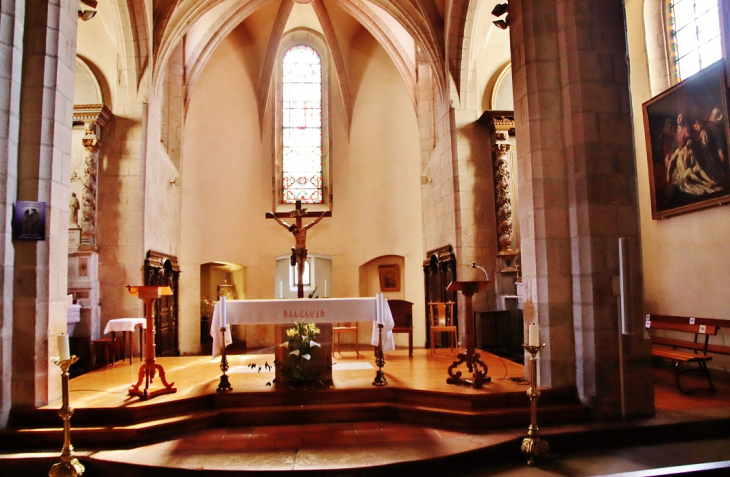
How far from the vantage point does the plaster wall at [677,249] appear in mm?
6848

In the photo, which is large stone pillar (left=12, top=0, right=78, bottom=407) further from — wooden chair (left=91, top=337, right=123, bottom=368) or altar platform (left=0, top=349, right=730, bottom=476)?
wooden chair (left=91, top=337, right=123, bottom=368)

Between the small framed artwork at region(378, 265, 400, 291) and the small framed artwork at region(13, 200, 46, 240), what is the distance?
921 cm

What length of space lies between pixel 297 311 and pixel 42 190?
9.07ft

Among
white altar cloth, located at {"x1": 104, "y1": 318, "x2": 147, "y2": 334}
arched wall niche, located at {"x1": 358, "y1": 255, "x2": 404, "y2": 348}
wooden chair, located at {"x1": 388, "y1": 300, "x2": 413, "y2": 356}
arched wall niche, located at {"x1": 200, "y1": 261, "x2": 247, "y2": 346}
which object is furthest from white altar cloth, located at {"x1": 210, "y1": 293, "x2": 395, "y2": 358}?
arched wall niche, located at {"x1": 200, "y1": 261, "x2": 247, "y2": 346}

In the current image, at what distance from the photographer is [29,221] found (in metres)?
4.97

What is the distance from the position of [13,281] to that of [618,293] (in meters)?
5.71

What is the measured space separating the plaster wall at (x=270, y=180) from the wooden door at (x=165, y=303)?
34.8 inches

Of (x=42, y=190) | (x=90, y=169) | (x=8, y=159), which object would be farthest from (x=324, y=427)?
(x=90, y=169)

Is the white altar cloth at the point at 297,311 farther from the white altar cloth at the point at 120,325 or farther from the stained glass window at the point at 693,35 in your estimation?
the stained glass window at the point at 693,35

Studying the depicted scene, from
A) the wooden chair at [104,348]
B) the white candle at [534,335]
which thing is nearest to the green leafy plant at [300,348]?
the white candle at [534,335]

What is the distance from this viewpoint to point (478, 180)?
32.5 ft

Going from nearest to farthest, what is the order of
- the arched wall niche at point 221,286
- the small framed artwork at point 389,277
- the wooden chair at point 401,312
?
the wooden chair at point 401,312
the small framed artwork at point 389,277
the arched wall niche at point 221,286

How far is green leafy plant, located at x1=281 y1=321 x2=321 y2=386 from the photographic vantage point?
18.4ft

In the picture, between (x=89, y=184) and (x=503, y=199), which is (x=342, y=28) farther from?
(x=89, y=184)
